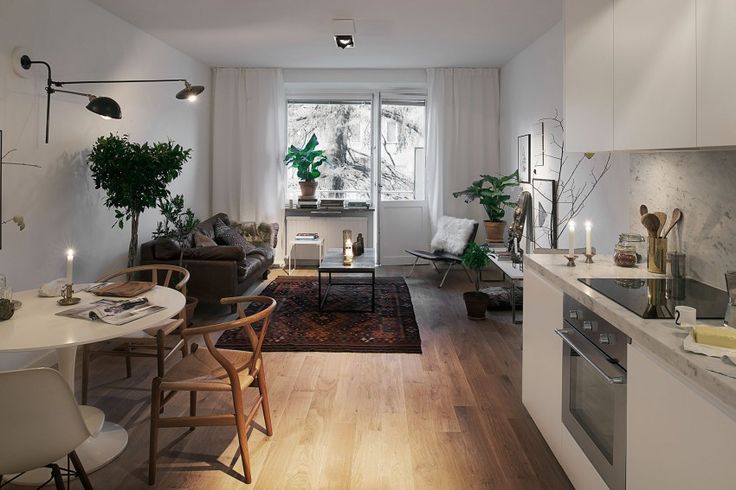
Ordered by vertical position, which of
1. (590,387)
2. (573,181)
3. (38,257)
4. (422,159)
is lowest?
(590,387)

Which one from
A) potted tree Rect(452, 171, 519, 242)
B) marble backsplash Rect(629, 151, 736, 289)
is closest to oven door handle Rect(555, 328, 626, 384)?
marble backsplash Rect(629, 151, 736, 289)

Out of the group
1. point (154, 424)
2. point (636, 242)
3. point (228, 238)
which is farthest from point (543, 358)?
point (228, 238)

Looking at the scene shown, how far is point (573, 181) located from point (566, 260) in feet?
8.09

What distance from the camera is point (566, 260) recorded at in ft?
9.27

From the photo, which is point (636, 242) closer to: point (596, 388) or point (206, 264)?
point (596, 388)

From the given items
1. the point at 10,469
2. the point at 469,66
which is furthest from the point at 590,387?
the point at 469,66

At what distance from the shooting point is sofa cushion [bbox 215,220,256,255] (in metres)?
6.39

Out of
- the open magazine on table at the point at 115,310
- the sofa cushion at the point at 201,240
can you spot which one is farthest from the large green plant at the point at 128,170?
the open magazine on table at the point at 115,310

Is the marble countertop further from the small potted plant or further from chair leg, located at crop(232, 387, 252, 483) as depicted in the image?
the small potted plant

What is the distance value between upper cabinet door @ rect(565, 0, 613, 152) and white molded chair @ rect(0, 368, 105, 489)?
2.31 meters

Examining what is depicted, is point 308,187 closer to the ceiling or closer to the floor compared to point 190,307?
closer to the ceiling

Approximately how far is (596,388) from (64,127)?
161 inches

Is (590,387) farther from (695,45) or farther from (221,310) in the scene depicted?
(221,310)

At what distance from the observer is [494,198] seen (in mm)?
6547
